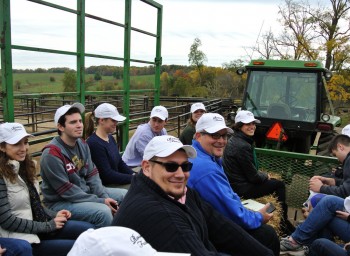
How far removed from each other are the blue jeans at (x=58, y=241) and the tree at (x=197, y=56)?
29.1m

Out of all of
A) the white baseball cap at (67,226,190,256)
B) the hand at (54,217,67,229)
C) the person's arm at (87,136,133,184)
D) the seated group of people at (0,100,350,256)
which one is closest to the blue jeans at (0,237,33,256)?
the seated group of people at (0,100,350,256)

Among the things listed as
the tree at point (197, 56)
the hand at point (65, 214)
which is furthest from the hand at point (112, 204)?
the tree at point (197, 56)

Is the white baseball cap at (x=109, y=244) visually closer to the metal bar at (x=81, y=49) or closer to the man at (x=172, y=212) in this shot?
the man at (x=172, y=212)

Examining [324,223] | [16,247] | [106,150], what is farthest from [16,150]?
[324,223]

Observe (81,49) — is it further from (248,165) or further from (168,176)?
(168,176)

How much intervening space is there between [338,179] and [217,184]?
2.22 m

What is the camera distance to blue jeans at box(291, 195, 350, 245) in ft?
11.3

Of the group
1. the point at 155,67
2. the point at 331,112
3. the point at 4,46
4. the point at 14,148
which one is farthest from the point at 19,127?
the point at 331,112

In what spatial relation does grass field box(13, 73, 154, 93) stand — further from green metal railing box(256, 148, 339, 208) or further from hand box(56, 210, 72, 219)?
green metal railing box(256, 148, 339, 208)

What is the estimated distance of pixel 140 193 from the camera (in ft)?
6.50

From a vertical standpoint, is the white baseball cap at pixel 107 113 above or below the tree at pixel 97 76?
below

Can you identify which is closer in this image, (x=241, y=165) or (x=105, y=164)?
(x=105, y=164)

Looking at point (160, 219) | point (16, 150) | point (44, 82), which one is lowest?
point (160, 219)

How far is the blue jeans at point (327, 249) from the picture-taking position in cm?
286
